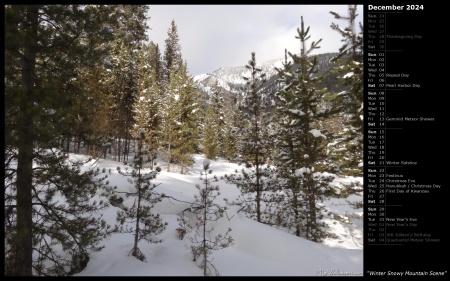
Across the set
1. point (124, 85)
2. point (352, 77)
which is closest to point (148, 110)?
point (124, 85)

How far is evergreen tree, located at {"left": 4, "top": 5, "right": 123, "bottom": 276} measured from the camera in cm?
599

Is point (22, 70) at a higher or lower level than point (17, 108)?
higher

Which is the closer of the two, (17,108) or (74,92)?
(17,108)

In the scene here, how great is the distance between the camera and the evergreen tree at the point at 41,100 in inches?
236

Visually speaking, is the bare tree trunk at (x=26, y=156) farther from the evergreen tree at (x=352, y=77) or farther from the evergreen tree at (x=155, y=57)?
the evergreen tree at (x=155, y=57)

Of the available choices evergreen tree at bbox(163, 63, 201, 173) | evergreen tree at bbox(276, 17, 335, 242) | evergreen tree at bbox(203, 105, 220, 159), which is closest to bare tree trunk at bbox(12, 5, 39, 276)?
evergreen tree at bbox(276, 17, 335, 242)

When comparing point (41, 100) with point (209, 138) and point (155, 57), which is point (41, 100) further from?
point (155, 57)

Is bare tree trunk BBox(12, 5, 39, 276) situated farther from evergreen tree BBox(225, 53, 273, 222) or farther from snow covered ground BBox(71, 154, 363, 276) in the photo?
evergreen tree BBox(225, 53, 273, 222)
